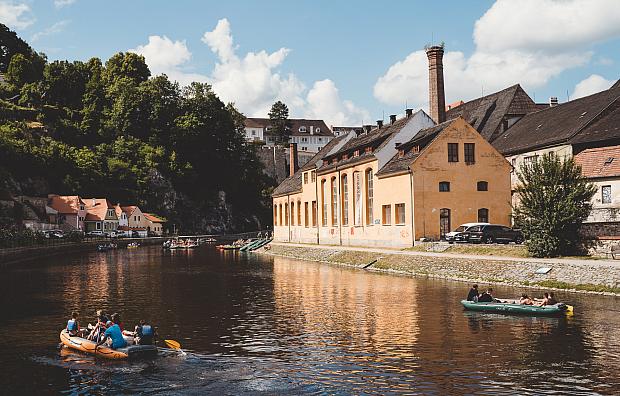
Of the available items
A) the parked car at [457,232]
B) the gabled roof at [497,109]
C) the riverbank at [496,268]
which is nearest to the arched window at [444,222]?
the parked car at [457,232]

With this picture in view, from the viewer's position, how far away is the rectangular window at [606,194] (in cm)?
5578

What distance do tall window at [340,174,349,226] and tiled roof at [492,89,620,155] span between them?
785 inches

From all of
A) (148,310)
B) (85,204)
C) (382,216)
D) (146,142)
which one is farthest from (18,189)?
(148,310)

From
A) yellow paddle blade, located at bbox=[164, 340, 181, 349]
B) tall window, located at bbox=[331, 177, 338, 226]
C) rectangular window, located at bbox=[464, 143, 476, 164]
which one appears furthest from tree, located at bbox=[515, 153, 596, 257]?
tall window, located at bbox=[331, 177, 338, 226]

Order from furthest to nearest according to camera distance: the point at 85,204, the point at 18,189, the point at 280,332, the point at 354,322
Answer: the point at 85,204 < the point at 18,189 < the point at 354,322 < the point at 280,332

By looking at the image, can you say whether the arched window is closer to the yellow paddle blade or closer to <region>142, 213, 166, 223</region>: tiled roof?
the yellow paddle blade

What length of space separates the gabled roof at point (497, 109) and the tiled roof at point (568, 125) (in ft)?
9.10

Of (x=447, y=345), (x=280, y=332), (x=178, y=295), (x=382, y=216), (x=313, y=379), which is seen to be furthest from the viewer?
(x=382, y=216)

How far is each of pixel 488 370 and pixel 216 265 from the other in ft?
169

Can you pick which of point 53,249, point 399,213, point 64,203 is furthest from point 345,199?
point 64,203

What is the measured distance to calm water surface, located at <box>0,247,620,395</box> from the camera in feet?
63.7

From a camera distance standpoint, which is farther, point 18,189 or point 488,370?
point 18,189

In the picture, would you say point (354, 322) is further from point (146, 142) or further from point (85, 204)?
point (146, 142)

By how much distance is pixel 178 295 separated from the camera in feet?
136
